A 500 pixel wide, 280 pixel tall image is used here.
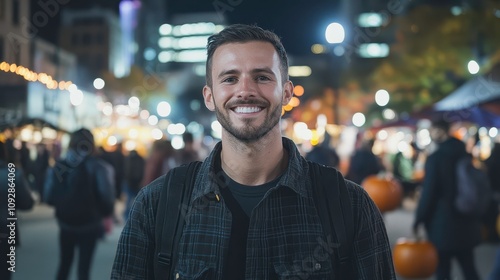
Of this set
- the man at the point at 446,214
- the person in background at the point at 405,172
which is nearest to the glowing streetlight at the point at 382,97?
the person in background at the point at 405,172

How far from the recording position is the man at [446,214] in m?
6.49

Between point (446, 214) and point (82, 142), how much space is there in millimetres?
3988

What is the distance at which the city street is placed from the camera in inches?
328

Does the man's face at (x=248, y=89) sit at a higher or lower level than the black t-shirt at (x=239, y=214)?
higher

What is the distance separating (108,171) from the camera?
22.0ft

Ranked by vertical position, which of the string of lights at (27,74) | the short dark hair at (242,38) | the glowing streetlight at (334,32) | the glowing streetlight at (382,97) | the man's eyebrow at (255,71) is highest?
the string of lights at (27,74)

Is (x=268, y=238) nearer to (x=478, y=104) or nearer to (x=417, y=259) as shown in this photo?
(x=417, y=259)

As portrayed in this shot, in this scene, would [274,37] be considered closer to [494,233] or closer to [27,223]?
[494,233]

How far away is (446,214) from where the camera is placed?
21.4 feet

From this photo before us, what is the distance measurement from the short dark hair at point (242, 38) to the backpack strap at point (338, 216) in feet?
1.58

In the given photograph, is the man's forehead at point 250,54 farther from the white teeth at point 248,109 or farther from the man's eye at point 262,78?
the white teeth at point 248,109

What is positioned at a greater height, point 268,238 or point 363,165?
point 363,165

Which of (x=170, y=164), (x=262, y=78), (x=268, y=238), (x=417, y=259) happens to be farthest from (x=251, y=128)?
(x=170, y=164)

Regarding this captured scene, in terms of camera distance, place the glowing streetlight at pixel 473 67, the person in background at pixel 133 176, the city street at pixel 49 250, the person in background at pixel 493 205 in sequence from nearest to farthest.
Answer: the city street at pixel 49 250
the person in background at pixel 493 205
the person in background at pixel 133 176
the glowing streetlight at pixel 473 67
